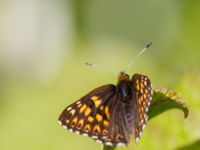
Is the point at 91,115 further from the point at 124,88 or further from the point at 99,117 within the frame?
the point at 124,88

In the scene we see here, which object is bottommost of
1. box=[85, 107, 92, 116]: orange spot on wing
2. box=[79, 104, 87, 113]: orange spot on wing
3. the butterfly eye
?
the butterfly eye

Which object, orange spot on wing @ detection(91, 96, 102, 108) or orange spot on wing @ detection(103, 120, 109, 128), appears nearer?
orange spot on wing @ detection(103, 120, 109, 128)

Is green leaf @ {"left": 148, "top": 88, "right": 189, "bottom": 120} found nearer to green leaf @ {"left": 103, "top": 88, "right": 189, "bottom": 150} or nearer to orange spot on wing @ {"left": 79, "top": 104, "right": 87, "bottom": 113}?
green leaf @ {"left": 103, "top": 88, "right": 189, "bottom": 150}

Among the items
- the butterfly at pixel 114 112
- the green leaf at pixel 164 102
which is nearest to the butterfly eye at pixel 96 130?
the butterfly at pixel 114 112

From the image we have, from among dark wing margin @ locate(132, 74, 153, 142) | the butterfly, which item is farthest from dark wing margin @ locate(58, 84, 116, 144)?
dark wing margin @ locate(132, 74, 153, 142)

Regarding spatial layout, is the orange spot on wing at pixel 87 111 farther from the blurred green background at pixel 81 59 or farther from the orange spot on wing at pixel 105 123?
the blurred green background at pixel 81 59

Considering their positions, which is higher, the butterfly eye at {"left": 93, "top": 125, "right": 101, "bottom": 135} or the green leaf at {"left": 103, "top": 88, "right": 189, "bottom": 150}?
the green leaf at {"left": 103, "top": 88, "right": 189, "bottom": 150}

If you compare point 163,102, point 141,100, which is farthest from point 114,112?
point 163,102

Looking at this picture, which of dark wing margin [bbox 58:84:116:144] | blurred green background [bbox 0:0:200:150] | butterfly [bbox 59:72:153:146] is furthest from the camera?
blurred green background [bbox 0:0:200:150]
